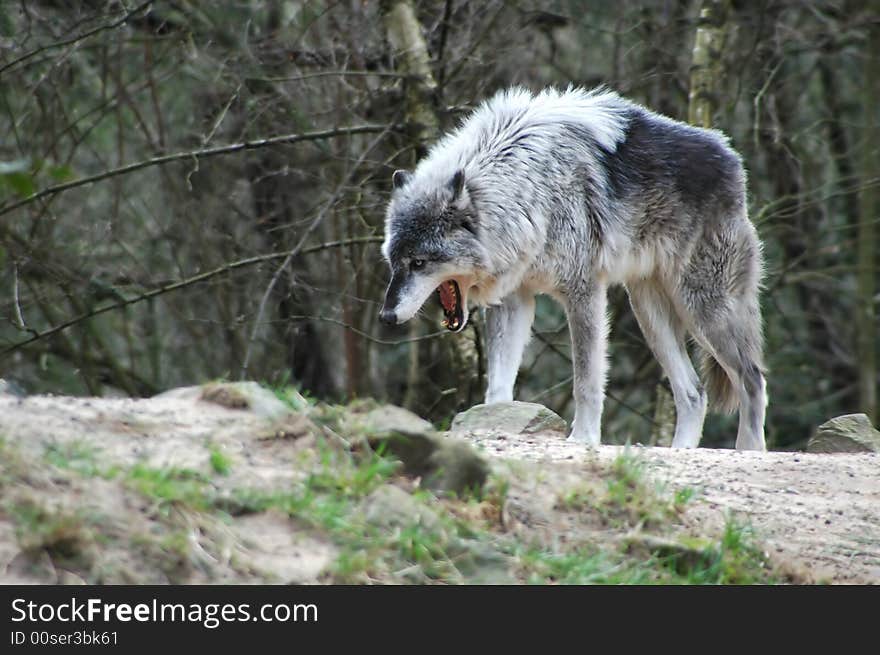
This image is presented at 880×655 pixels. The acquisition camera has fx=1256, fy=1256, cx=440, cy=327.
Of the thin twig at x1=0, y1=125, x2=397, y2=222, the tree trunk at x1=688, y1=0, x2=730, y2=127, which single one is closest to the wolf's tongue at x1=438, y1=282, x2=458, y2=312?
the thin twig at x1=0, y1=125, x2=397, y2=222

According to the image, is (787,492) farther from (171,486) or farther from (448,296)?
(171,486)

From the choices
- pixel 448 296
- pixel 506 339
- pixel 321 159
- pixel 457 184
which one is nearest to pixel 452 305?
pixel 448 296

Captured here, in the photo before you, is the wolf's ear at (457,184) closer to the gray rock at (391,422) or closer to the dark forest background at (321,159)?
the dark forest background at (321,159)

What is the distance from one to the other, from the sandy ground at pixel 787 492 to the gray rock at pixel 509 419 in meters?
0.22

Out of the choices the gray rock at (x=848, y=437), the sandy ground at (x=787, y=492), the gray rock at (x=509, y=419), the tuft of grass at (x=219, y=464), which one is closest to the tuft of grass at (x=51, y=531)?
the tuft of grass at (x=219, y=464)

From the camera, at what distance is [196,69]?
11.2 metres

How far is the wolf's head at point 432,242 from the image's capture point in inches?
298

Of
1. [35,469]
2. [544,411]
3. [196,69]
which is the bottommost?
[35,469]

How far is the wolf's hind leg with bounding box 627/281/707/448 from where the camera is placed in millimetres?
8328

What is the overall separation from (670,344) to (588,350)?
91cm

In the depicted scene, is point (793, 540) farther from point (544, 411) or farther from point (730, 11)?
Result: point (730, 11)

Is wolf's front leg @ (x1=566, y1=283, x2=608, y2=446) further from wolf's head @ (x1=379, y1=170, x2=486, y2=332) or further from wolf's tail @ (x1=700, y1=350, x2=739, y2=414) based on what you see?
wolf's tail @ (x1=700, y1=350, x2=739, y2=414)
